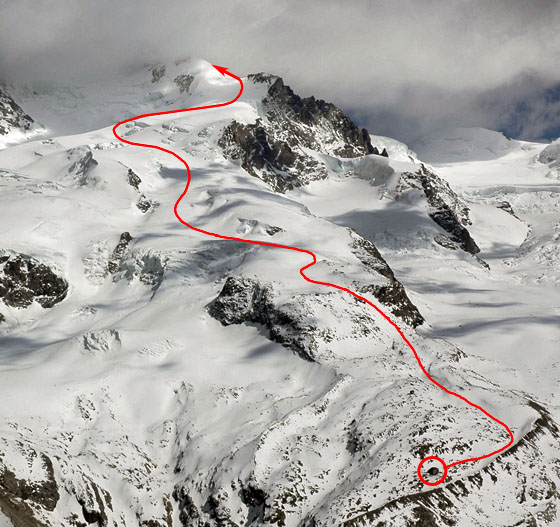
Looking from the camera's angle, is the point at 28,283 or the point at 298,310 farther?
the point at 28,283

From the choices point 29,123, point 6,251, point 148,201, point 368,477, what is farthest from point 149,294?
point 29,123

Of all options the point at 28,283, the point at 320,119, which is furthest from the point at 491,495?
the point at 320,119

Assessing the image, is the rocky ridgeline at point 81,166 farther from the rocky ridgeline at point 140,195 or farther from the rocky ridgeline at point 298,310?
the rocky ridgeline at point 298,310

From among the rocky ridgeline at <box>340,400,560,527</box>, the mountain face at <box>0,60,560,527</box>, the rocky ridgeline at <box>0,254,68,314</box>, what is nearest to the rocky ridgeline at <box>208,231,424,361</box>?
the mountain face at <box>0,60,560,527</box>

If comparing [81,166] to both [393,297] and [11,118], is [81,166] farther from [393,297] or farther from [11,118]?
[11,118]

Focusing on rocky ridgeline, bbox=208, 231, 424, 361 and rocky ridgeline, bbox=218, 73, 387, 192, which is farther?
rocky ridgeline, bbox=218, 73, 387, 192

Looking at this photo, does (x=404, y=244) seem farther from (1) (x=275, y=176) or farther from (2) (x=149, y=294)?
(2) (x=149, y=294)

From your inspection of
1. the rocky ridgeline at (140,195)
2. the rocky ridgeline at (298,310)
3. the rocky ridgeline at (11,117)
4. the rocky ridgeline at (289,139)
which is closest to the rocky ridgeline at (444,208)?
the rocky ridgeline at (289,139)

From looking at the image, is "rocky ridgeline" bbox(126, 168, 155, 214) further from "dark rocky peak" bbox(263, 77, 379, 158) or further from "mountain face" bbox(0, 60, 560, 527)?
"dark rocky peak" bbox(263, 77, 379, 158)
